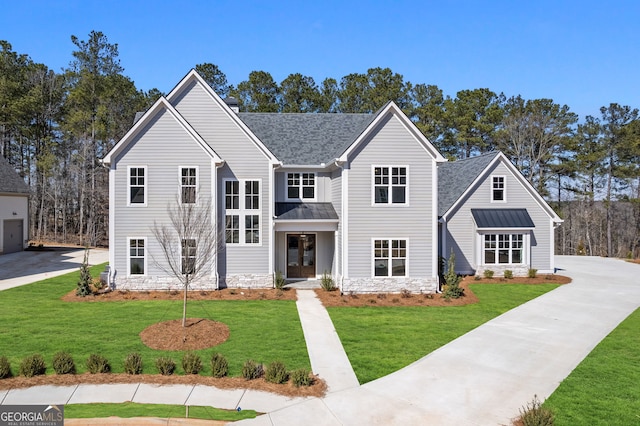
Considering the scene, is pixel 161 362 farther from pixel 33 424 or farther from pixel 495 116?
pixel 495 116

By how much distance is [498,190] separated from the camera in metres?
24.8

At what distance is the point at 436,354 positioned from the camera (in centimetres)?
1166

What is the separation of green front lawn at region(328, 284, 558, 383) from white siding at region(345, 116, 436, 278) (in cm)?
297

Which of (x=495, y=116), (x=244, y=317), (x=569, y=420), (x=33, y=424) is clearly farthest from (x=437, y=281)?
(x=495, y=116)

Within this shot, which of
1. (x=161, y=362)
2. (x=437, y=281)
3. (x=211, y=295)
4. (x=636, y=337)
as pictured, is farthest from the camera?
(x=437, y=281)

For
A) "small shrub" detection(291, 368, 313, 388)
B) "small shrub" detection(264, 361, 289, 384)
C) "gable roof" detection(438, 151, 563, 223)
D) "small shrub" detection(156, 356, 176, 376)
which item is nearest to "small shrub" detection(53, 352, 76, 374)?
"small shrub" detection(156, 356, 176, 376)

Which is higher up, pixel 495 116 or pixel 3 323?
pixel 495 116

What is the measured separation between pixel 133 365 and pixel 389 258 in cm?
1279

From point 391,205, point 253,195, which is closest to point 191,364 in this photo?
point 253,195

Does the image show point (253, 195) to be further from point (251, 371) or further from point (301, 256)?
point (251, 371)

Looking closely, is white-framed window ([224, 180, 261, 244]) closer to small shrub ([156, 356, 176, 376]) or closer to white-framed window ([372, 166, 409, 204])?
white-framed window ([372, 166, 409, 204])

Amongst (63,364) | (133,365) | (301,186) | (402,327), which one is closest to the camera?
(63,364)

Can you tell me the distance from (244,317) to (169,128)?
979 centimetres

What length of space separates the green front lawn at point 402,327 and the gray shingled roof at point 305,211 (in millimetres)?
5318
